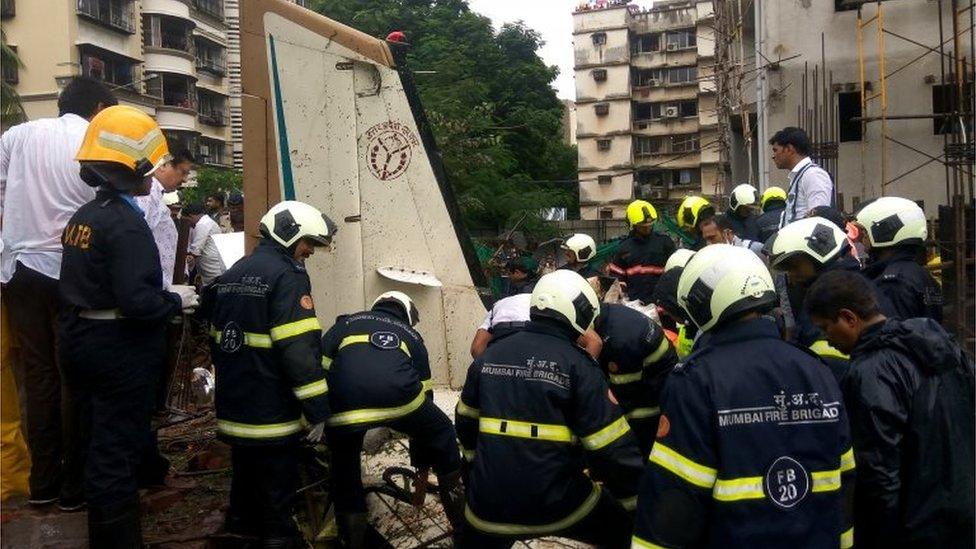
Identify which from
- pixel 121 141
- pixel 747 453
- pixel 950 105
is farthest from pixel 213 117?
pixel 747 453

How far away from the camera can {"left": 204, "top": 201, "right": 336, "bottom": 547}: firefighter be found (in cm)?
488

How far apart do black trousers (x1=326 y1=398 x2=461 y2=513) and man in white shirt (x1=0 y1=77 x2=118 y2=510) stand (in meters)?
1.35

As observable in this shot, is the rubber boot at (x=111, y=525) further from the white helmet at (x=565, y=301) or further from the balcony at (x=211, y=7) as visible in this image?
the balcony at (x=211, y=7)

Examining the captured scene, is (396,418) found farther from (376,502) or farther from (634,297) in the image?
(634,297)

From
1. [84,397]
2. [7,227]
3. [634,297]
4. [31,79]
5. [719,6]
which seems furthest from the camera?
[31,79]

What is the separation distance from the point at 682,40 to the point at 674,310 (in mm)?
54977

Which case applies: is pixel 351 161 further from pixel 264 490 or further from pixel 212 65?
pixel 212 65

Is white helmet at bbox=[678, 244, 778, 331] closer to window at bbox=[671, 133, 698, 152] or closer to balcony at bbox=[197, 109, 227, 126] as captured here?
balcony at bbox=[197, 109, 227, 126]

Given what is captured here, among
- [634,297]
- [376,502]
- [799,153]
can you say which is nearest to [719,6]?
[634,297]

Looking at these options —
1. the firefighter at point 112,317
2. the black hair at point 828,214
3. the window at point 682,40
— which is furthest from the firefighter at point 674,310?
the window at point 682,40

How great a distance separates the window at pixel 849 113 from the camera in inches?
727

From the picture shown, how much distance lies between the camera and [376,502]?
5.95m

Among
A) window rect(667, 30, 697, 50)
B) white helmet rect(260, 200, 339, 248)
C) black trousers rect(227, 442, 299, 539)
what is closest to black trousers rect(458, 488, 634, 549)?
black trousers rect(227, 442, 299, 539)

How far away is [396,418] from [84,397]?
1650mm
